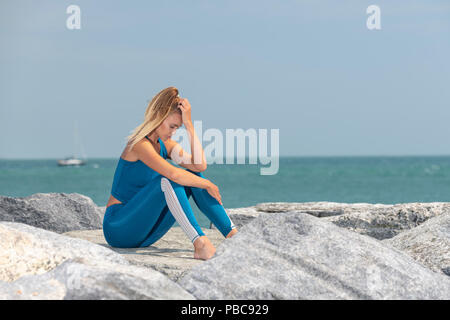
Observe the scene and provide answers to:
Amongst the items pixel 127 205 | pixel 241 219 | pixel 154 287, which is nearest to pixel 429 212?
pixel 241 219

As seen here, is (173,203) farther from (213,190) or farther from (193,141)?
(193,141)

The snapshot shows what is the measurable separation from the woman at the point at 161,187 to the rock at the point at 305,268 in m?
0.86

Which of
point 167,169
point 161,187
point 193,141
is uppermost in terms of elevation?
point 193,141

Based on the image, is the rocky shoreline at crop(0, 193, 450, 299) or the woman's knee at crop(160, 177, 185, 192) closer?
the rocky shoreline at crop(0, 193, 450, 299)

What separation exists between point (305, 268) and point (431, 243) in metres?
2.03

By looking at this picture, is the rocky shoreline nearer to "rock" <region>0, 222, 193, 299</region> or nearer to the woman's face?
"rock" <region>0, 222, 193, 299</region>

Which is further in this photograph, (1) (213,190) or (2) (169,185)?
(1) (213,190)

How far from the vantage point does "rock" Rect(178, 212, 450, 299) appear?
340 centimetres

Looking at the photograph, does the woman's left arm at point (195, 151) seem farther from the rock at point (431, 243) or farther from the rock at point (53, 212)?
the rock at point (53, 212)

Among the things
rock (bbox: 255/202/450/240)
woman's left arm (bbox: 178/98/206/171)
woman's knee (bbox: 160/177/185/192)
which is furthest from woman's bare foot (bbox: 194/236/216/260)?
rock (bbox: 255/202/450/240)

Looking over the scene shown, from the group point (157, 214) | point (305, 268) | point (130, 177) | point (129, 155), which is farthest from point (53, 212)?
→ point (305, 268)

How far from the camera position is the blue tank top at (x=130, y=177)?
5004mm

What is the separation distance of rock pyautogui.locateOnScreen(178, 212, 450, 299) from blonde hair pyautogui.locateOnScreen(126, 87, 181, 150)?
4.75 feet

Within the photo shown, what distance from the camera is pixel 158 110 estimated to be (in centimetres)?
492
